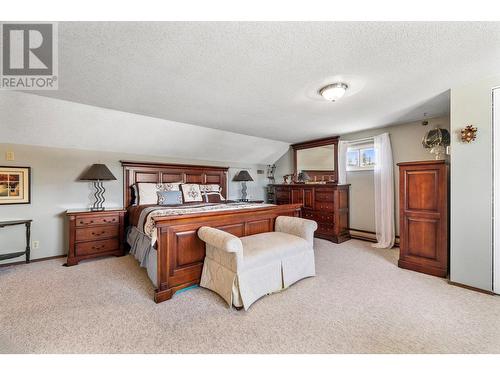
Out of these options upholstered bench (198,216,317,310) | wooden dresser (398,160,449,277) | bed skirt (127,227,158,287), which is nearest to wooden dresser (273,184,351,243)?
wooden dresser (398,160,449,277)

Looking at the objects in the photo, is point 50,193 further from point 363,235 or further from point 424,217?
point 363,235

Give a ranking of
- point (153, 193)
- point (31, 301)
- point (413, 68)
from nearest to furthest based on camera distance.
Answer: point (413, 68) → point (31, 301) → point (153, 193)

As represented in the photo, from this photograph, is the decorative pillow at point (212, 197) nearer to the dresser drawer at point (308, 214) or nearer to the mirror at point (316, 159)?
the dresser drawer at point (308, 214)

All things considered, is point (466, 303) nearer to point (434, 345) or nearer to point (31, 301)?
point (434, 345)

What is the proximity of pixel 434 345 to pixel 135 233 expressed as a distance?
12.0ft

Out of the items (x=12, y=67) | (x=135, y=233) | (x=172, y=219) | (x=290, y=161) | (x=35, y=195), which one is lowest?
(x=135, y=233)

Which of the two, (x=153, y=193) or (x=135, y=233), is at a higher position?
(x=153, y=193)

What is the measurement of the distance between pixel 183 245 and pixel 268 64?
2029 mm

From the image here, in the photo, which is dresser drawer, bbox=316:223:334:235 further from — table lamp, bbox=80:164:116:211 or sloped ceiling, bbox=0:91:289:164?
table lamp, bbox=80:164:116:211

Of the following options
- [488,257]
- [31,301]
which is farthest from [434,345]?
[31,301]

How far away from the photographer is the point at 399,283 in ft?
8.05

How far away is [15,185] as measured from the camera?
301 cm

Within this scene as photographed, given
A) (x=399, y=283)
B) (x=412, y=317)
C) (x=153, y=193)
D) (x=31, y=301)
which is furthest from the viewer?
(x=153, y=193)

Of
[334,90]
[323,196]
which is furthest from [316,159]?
[334,90]
